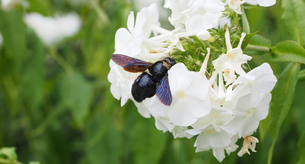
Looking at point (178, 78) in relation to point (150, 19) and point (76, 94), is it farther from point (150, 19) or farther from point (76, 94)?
point (76, 94)

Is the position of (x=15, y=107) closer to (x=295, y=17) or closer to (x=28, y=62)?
(x=28, y=62)

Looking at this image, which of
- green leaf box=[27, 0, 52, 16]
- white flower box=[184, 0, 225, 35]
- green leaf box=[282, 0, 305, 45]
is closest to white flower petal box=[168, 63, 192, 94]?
white flower box=[184, 0, 225, 35]

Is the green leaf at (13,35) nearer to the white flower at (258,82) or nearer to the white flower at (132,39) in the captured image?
the white flower at (132,39)

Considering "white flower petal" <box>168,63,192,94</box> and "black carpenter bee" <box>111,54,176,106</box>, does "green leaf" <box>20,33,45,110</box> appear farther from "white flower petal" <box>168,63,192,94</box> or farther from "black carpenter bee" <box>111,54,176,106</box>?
"white flower petal" <box>168,63,192,94</box>

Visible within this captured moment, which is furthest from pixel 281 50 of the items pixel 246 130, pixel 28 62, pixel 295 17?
pixel 28 62

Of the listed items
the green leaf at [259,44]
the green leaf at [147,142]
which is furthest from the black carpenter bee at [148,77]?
the green leaf at [147,142]

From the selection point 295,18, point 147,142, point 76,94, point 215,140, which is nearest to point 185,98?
point 215,140
